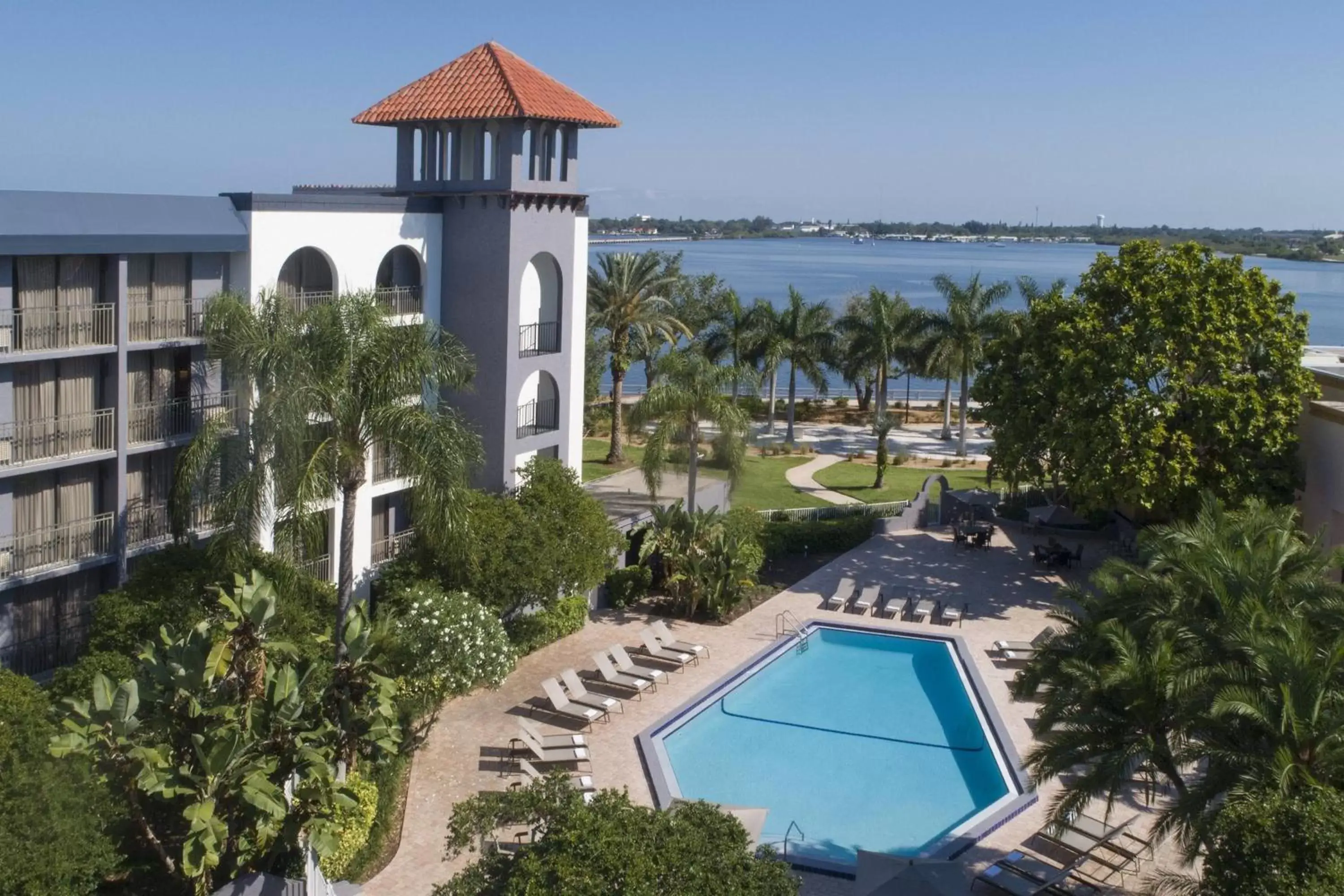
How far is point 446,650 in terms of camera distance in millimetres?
21672

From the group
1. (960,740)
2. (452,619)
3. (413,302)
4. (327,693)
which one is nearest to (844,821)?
(960,740)

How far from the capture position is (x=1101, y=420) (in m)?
29.7

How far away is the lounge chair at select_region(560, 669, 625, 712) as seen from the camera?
23078mm

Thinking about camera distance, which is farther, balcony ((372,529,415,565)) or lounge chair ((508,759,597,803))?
balcony ((372,529,415,565))

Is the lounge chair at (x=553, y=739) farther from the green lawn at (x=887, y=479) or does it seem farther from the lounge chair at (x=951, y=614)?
the green lawn at (x=887, y=479)

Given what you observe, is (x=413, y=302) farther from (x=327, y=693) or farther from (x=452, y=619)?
(x=327, y=693)

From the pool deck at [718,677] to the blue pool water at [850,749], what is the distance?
634 millimetres

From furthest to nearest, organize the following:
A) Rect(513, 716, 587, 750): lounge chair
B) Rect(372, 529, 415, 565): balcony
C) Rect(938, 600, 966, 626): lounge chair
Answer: Rect(938, 600, 966, 626): lounge chair, Rect(372, 529, 415, 565): balcony, Rect(513, 716, 587, 750): lounge chair

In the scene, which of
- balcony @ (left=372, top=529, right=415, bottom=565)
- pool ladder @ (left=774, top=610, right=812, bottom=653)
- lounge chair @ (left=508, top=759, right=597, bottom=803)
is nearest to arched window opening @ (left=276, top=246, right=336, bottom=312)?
balcony @ (left=372, top=529, right=415, bottom=565)

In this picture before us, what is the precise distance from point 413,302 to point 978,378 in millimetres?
15029

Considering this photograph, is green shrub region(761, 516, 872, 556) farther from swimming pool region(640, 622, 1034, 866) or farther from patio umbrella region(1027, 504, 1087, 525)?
swimming pool region(640, 622, 1034, 866)

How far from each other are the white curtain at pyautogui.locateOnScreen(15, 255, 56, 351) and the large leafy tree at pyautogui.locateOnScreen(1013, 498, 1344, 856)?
15931 millimetres

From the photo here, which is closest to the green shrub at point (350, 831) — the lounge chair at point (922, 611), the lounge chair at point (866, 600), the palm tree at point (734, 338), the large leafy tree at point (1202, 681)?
the large leafy tree at point (1202, 681)

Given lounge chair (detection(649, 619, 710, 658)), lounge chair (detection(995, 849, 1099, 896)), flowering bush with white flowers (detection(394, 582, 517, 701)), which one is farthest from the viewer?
lounge chair (detection(649, 619, 710, 658))
